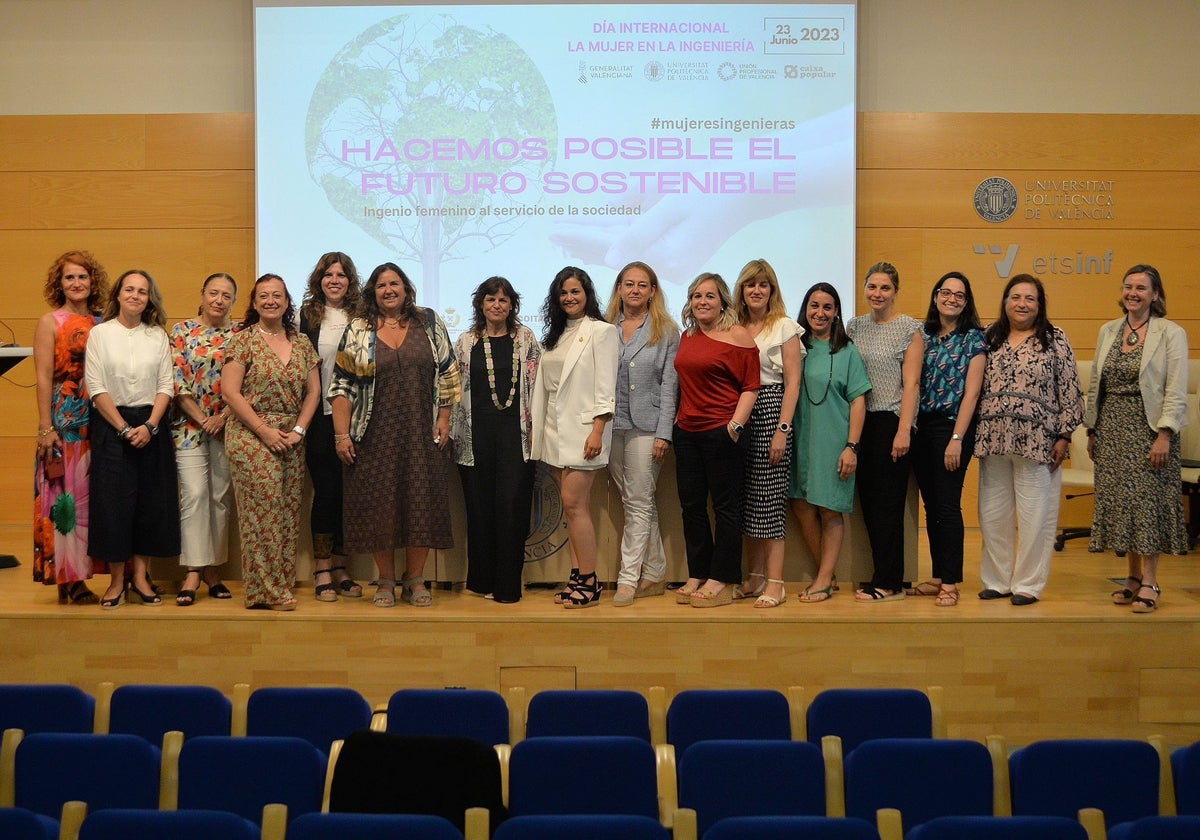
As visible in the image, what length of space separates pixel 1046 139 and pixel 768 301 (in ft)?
12.8

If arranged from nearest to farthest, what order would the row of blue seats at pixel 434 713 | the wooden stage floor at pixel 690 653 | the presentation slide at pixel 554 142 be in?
the row of blue seats at pixel 434 713 → the wooden stage floor at pixel 690 653 → the presentation slide at pixel 554 142

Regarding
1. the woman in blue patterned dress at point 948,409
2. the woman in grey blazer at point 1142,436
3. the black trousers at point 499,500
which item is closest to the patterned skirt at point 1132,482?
the woman in grey blazer at point 1142,436

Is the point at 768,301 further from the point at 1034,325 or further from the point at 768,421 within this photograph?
the point at 1034,325

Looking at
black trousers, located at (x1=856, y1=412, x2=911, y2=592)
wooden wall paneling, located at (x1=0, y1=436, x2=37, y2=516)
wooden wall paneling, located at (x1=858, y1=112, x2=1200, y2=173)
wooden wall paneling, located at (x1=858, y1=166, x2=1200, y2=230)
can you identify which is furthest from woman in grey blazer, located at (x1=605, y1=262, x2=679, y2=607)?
wooden wall paneling, located at (x1=0, y1=436, x2=37, y2=516)

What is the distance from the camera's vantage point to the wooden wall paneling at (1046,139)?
7.88m

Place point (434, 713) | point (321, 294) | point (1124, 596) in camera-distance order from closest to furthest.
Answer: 1. point (434, 713)
2. point (1124, 596)
3. point (321, 294)

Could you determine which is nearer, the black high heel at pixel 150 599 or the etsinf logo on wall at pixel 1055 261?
the black high heel at pixel 150 599

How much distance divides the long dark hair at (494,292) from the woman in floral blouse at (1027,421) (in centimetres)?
198

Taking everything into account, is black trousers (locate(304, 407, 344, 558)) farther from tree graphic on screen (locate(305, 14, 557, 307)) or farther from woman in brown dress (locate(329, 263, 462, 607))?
tree graphic on screen (locate(305, 14, 557, 307))

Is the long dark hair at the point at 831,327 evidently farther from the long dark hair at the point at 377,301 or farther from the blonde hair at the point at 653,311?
the long dark hair at the point at 377,301

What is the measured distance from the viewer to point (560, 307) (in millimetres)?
4973

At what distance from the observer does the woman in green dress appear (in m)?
5.00

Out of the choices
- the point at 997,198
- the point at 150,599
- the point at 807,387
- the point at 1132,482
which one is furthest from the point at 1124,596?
the point at 150,599

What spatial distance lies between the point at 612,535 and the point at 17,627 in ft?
8.02
